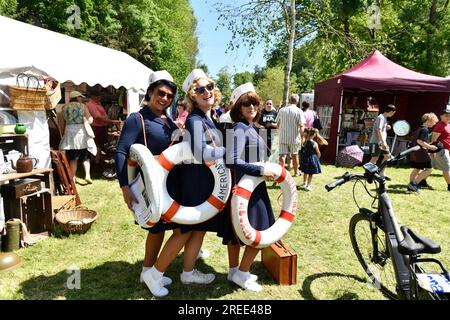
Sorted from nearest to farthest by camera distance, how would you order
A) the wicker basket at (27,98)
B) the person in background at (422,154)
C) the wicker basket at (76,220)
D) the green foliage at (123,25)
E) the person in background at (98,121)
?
the wicker basket at (76,220) < the wicker basket at (27,98) < the person in background at (422,154) < the person in background at (98,121) < the green foliage at (123,25)

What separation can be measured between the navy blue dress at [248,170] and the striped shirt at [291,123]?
12.6 ft

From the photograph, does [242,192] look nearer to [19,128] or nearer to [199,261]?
[199,261]

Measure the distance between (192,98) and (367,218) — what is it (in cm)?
161

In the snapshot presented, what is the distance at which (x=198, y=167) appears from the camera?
2.26 m

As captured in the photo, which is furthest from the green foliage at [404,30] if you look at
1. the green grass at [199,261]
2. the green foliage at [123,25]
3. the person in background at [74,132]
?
the green grass at [199,261]

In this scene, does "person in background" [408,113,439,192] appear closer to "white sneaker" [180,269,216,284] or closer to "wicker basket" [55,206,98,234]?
"white sneaker" [180,269,216,284]

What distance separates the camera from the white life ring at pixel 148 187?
6.64 ft

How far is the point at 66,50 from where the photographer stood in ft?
20.5

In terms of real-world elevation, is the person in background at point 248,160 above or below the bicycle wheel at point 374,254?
above

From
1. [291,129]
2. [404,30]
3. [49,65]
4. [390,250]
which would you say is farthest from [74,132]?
[404,30]

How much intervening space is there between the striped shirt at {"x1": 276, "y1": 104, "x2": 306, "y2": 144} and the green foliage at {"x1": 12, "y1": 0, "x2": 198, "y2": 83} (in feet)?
29.6

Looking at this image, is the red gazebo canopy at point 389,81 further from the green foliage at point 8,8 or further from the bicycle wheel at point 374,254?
the green foliage at point 8,8

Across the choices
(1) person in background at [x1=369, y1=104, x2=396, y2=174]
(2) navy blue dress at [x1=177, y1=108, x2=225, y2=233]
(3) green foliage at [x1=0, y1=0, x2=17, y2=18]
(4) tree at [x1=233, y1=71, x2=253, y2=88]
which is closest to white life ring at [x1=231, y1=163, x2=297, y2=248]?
(2) navy blue dress at [x1=177, y1=108, x2=225, y2=233]

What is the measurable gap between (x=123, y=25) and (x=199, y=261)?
17291mm
